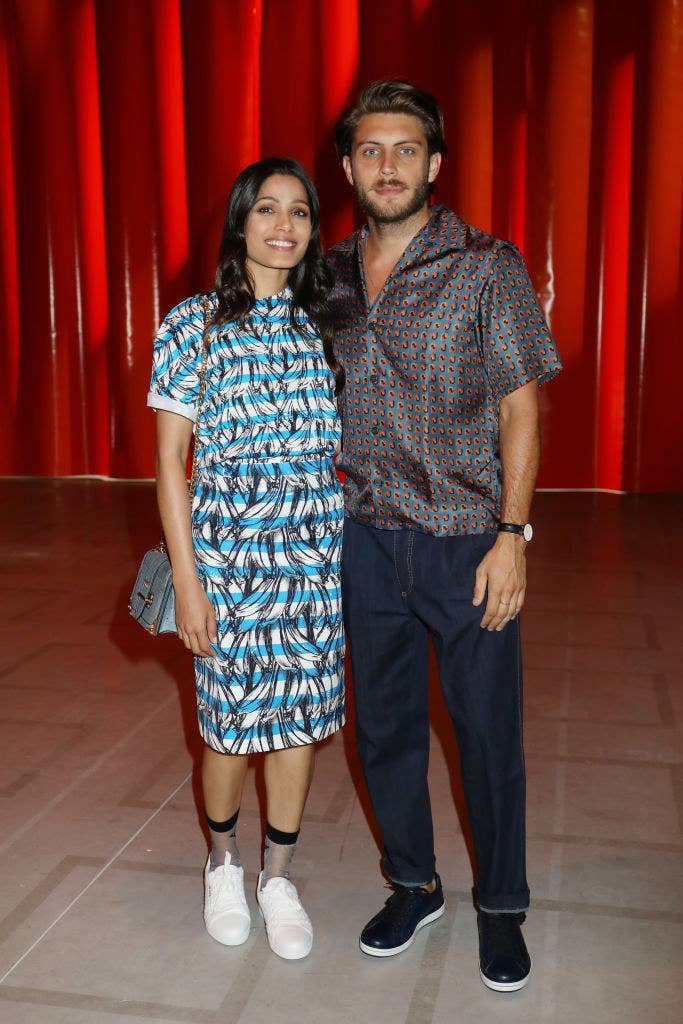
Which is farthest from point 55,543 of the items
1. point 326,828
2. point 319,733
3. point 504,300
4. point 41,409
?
point 504,300

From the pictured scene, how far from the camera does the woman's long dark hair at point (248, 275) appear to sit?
1.80 m

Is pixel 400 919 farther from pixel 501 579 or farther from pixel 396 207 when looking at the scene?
pixel 396 207

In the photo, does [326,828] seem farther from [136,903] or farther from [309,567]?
[309,567]

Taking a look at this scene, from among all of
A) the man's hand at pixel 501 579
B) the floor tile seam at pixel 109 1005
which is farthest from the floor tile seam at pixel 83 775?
the man's hand at pixel 501 579

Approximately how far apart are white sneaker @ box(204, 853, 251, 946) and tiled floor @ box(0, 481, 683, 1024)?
3 cm

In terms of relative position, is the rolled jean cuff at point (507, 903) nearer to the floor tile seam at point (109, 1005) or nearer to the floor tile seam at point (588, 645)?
the floor tile seam at point (109, 1005)

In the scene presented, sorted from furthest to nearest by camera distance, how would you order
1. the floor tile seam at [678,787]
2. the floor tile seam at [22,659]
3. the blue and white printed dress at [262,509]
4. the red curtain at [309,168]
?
the red curtain at [309,168] → the floor tile seam at [22,659] → the floor tile seam at [678,787] → the blue and white printed dress at [262,509]

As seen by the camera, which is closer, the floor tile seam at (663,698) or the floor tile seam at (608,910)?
the floor tile seam at (608,910)

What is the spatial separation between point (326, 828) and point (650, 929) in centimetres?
69

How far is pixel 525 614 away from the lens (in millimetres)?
3877

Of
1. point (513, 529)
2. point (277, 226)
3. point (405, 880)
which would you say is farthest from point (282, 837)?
point (277, 226)

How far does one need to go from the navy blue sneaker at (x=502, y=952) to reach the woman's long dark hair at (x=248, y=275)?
901 mm

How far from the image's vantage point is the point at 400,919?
1856 millimetres

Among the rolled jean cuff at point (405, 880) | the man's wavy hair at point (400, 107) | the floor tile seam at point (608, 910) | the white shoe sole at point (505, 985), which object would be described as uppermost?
the man's wavy hair at point (400, 107)
